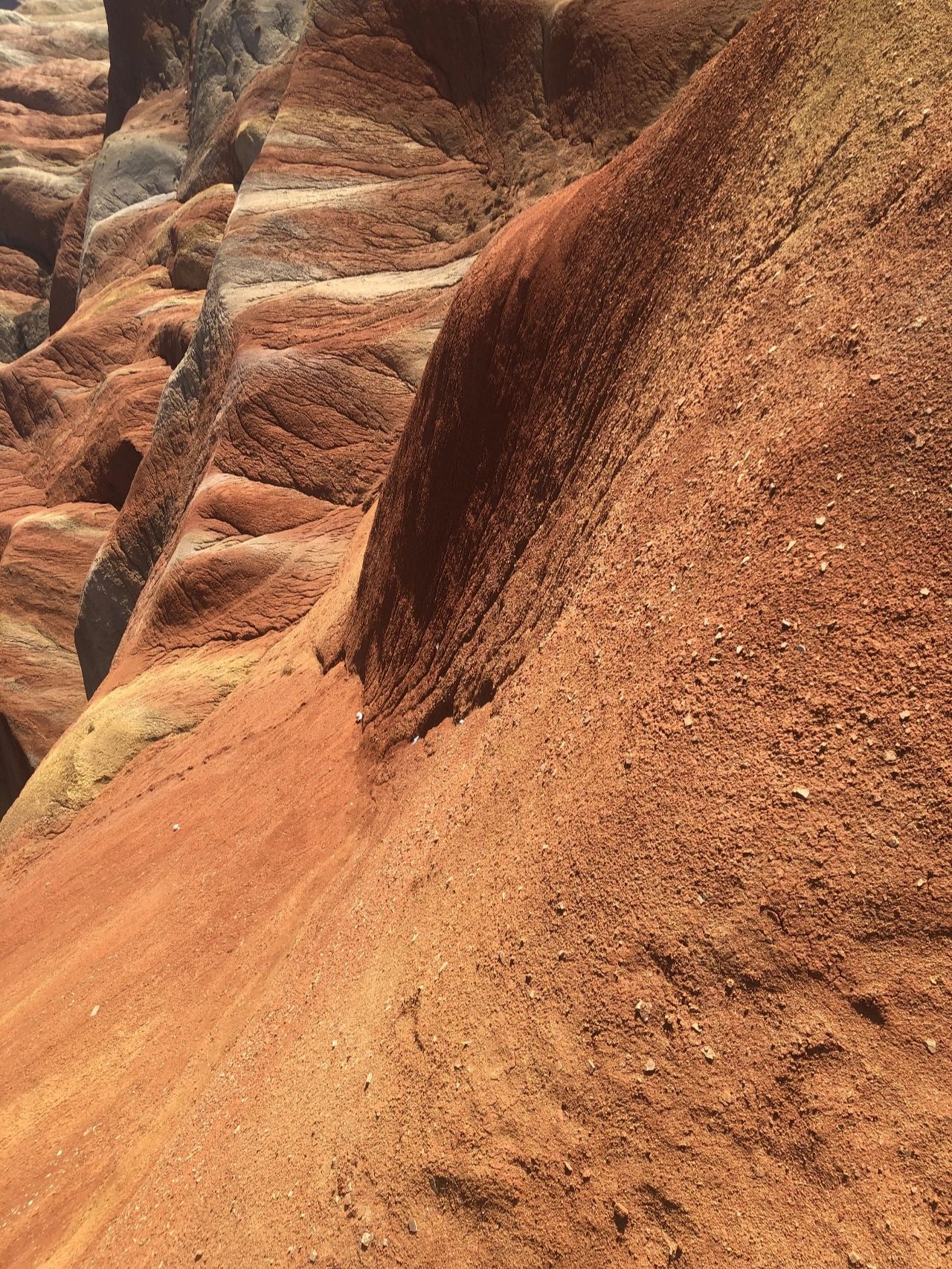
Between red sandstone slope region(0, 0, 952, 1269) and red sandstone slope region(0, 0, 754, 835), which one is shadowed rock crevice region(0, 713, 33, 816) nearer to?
red sandstone slope region(0, 0, 754, 835)

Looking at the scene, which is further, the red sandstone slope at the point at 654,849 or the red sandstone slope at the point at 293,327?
the red sandstone slope at the point at 293,327

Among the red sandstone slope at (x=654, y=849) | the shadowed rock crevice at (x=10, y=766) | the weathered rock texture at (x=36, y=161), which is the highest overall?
the weathered rock texture at (x=36, y=161)

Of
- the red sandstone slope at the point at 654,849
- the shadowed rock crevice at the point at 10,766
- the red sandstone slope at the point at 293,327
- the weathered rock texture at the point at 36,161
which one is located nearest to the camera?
the red sandstone slope at the point at 654,849

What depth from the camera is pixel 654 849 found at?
2232mm

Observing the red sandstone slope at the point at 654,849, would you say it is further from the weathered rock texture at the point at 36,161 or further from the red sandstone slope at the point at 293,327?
the weathered rock texture at the point at 36,161

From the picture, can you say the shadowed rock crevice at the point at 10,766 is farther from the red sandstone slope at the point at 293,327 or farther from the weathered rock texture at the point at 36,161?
the weathered rock texture at the point at 36,161

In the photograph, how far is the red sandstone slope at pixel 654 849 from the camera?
1773mm

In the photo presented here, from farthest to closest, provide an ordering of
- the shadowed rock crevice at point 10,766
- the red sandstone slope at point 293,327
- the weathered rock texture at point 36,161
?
1. the weathered rock texture at point 36,161
2. the shadowed rock crevice at point 10,766
3. the red sandstone slope at point 293,327

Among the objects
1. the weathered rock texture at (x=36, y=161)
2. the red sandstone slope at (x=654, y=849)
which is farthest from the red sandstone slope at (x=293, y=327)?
the weathered rock texture at (x=36, y=161)

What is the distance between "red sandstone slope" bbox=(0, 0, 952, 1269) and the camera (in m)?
1.77

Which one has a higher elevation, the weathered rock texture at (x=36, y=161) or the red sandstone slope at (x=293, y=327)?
the weathered rock texture at (x=36, y=161)

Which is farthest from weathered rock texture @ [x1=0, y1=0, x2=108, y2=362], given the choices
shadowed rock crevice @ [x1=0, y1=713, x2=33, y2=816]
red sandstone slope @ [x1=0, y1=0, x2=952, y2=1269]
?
red sandstone slope @ [x1=0, y1=0, x2=952, y2=1269]

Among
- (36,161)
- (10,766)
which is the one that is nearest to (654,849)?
(10,766)

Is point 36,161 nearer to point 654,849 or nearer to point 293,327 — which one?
point 293,327
